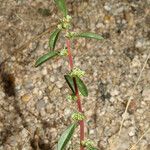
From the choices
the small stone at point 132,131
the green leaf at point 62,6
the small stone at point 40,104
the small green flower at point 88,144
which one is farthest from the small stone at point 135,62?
the green leaf at point 62,6

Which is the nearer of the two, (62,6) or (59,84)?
(62,6)

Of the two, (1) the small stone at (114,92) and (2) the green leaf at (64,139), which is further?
(1) the small stone at (114,92)

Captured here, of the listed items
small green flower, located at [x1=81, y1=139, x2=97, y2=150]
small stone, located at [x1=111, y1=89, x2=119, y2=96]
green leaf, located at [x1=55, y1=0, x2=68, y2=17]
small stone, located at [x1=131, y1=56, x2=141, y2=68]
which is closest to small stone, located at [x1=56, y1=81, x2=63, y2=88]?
small stone, located at [x1=111, y1=89, x2=119, y2=96]

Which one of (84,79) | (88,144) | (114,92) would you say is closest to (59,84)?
(84,79)

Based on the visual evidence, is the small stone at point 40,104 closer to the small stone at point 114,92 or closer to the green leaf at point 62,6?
the small stone at point 114,92

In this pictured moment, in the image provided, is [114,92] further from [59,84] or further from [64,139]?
[64,139]

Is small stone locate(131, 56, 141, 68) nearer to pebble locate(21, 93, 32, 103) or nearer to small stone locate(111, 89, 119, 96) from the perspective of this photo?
small stone locate(111, 89, 119, 96)

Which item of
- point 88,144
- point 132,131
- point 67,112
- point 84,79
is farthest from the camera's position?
point 84,79

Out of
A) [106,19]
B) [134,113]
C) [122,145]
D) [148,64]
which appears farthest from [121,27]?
[122,145]

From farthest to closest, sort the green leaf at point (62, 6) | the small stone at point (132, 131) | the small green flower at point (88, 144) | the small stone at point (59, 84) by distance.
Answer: the small stone at point (59, 84), the small stone at point (132, 131), the small green flower at point (88, 144), the green leaf at point (62, 6)
